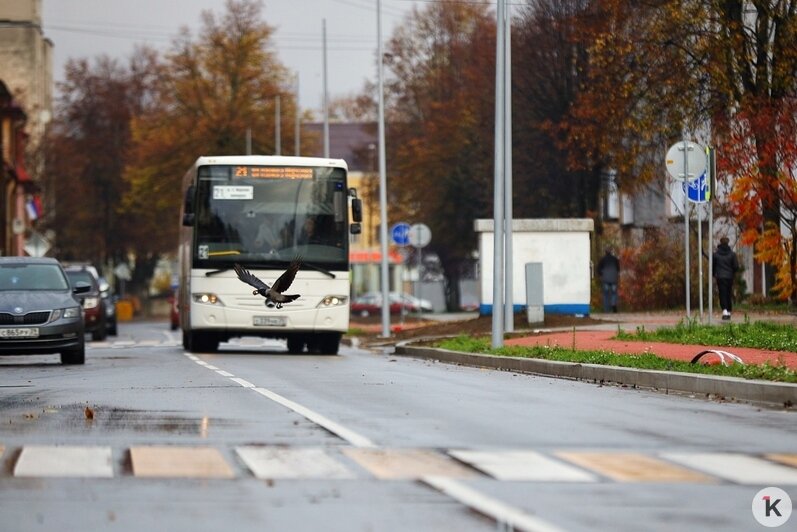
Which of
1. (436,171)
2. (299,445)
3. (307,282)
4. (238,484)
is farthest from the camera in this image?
(436,171)

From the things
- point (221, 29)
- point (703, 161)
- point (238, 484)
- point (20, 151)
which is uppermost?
point (221, 29)

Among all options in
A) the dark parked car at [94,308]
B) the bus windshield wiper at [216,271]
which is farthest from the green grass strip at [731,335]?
the dark parked car at [94,308]

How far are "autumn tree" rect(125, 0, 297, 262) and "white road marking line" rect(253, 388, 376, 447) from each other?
62.8m

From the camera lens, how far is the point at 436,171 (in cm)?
7281

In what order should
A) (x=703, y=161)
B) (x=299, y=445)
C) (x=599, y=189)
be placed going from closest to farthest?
(x=299, y=445) < (x=703, y=161) < (x=599, y=189)

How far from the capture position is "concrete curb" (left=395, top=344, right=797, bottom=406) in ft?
54.0

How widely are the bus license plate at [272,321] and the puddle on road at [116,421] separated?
14328 mm

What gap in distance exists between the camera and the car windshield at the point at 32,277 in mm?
26188

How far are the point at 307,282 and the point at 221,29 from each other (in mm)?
53814

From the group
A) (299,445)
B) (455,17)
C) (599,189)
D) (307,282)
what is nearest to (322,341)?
(307,282)

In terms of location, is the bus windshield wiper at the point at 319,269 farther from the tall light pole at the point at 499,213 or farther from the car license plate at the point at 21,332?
the car license plate at the point at 21,332

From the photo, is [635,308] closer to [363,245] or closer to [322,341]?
[322,341]

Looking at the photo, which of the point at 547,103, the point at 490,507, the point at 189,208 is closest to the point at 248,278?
the point at 189,208

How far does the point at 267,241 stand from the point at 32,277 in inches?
179
